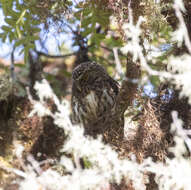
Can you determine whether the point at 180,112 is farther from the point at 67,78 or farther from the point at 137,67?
the point at 67,78

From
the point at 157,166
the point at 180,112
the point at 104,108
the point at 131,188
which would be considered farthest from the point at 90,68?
the point at 157,166

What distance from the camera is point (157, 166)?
1.77 metres

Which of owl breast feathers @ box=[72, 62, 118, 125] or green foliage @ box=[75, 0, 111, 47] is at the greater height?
green foliage @ box=[75, 0, 111, 47]

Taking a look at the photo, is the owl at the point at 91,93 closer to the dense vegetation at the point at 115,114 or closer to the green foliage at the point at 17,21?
the dense vegetation at the point at 115,114

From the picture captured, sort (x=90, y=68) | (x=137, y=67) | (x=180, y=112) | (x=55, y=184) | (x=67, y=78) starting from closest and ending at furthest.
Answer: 1. (x=55, y=184)
2. (x=137, y=67)
3. (x=180, y=112)
4. (x=90, y=68)
5. (x=67, y=78)

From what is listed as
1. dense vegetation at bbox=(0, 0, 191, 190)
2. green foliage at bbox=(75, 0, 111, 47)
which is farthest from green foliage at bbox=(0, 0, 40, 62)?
green foliage at bbox=(75, 0, 111, 47)

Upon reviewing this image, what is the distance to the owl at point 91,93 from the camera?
319cm

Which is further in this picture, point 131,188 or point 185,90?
point 131,188

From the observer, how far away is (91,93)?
3.29m

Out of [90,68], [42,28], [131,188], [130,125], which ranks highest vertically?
[42,28]

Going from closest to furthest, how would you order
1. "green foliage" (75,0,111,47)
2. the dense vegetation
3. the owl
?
the dense vegetation
"green foliage" (75,0,111,47)
the owl

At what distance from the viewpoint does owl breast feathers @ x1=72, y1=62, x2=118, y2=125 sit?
319 cm

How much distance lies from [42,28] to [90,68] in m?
0.64

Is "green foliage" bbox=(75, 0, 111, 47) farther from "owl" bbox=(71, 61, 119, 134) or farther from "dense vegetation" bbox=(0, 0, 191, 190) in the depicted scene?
"owl" bbox=(71, 61, 119, 134)
